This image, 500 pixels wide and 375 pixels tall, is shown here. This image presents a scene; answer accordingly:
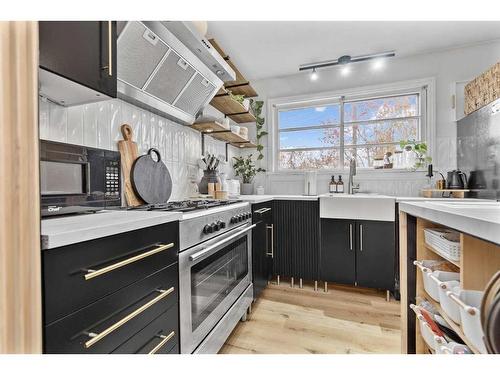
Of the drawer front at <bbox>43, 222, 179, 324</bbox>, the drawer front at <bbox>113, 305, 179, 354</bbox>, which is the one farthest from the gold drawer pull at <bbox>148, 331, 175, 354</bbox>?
the drawer front at <bbox>43, 222, 179, 324</bbox>

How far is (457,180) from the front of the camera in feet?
7.39

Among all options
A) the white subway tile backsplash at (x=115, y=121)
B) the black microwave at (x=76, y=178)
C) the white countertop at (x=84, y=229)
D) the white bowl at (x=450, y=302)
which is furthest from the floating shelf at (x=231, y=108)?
the white bowl at (x=450, y=302)

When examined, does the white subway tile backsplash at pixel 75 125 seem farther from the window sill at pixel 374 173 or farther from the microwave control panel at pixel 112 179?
the window sill at pixel 374 173

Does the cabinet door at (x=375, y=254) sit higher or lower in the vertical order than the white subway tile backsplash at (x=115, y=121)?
lower

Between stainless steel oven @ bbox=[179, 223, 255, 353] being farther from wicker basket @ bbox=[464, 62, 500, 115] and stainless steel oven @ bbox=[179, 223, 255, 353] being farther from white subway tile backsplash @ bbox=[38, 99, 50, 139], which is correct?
wicker basket @ bbox=[464, 62, 500, 115]

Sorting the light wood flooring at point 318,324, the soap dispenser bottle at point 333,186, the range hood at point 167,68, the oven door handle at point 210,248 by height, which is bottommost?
the light wood flooring at point 318,324

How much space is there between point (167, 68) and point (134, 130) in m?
0.47

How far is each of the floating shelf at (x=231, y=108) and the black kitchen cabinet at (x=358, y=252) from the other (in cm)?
151

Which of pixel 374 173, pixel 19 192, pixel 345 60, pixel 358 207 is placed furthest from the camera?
pixel 374 173

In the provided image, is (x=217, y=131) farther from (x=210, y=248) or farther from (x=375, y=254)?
(x=375, y=254)

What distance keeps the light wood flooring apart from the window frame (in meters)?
1.46

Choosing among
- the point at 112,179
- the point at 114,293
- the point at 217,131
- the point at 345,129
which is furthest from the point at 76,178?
the point at 345,129

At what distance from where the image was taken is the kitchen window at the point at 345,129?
2.73 meters
